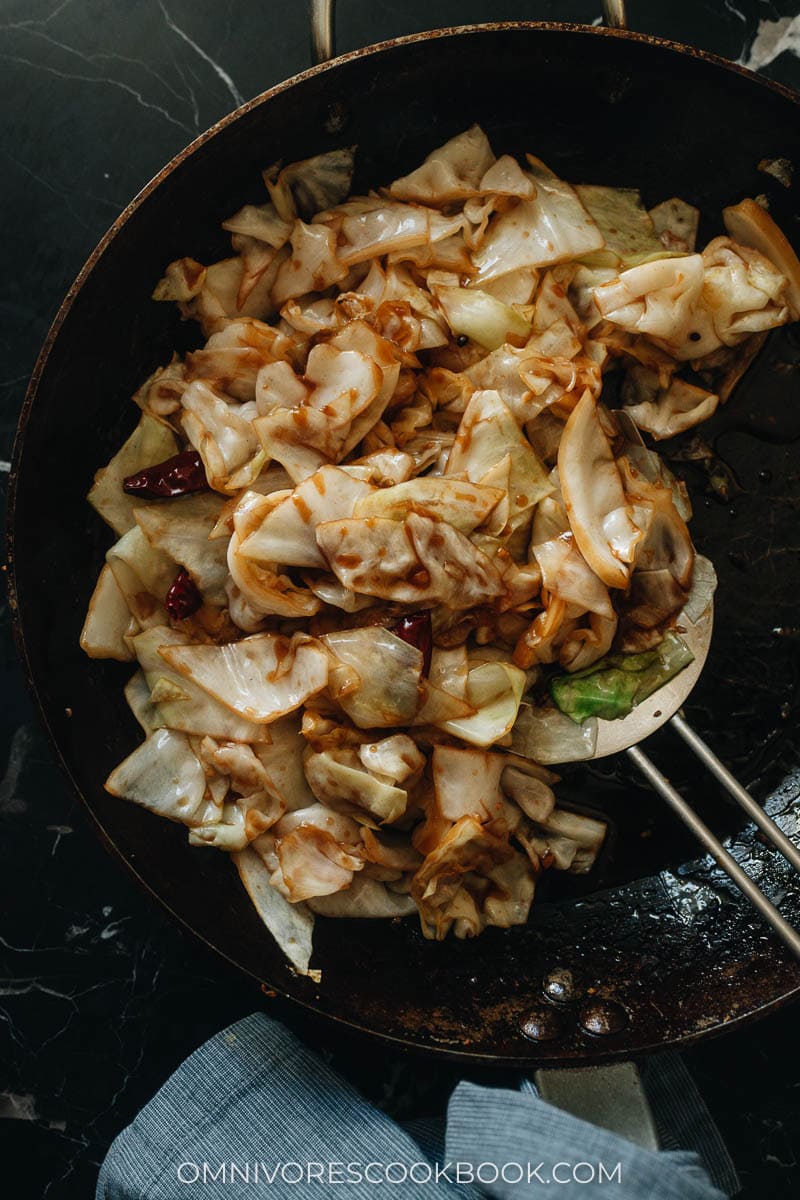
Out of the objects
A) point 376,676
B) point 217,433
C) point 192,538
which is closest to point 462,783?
point 376,676

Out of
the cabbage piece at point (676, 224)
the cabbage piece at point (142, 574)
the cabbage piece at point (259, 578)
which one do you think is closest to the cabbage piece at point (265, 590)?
the cabbage piece at point (259, 578)

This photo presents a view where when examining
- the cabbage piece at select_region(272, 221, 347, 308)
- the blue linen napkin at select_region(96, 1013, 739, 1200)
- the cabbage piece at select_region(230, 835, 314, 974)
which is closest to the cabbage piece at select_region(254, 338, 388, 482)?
the cabbage piece at select_region(272, 221, 347, 308)

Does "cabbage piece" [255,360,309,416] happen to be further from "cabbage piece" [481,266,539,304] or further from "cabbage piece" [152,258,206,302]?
"cabbage piece" [481,266,539,304]

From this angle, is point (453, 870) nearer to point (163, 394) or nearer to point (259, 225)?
point (163, 394)

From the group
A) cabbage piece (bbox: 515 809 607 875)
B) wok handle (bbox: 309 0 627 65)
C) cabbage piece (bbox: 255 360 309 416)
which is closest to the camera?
wok handle (bbox: 309 0 627 65)

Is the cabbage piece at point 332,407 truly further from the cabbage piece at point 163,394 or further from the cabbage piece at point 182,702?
the cabbage piece at point 182,702

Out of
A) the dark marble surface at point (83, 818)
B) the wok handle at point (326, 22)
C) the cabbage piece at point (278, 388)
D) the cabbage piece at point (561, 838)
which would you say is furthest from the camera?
the dark marble surface at point (83, 818)
